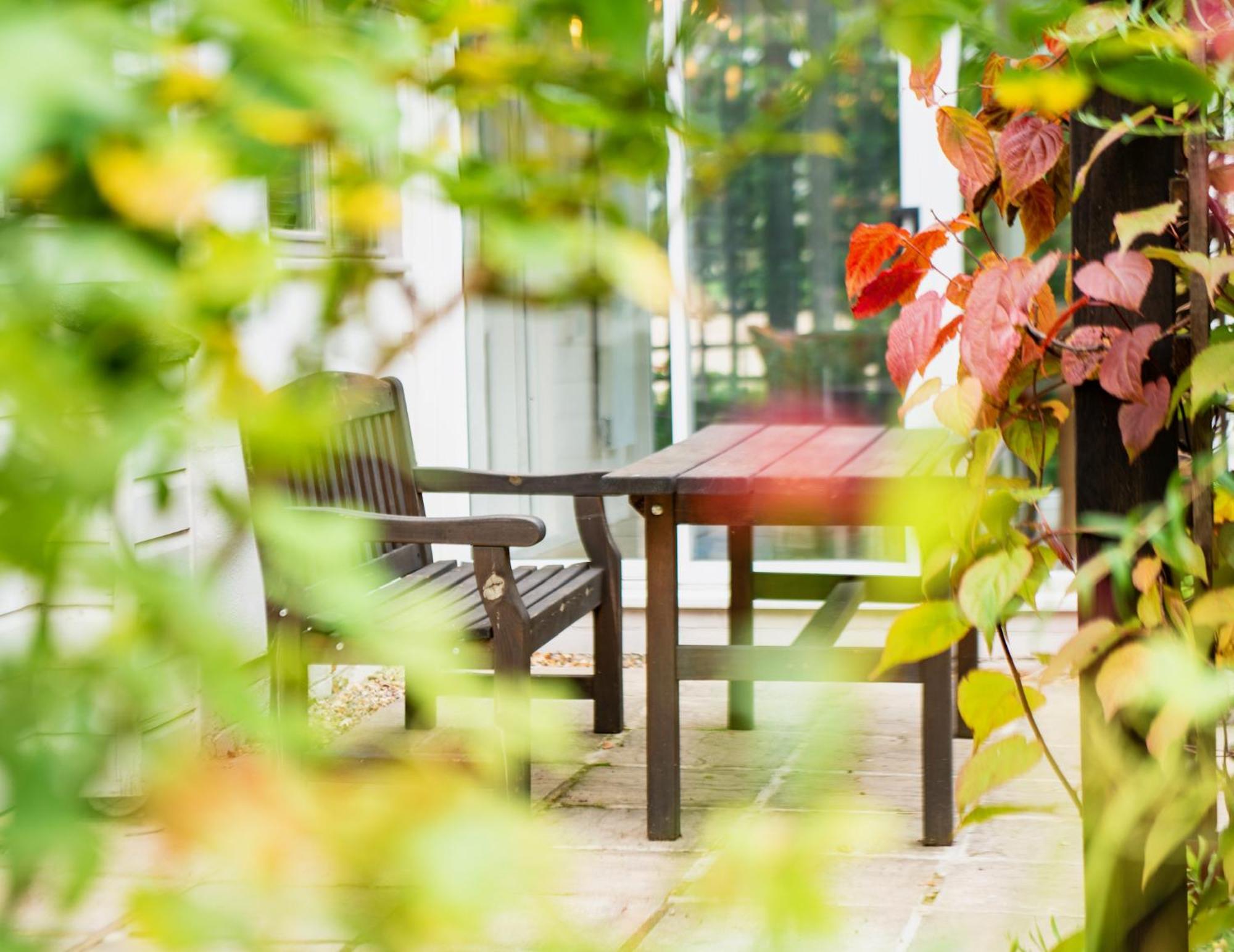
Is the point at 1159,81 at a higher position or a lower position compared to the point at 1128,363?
higher

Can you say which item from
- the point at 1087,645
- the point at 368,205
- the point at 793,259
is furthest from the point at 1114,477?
the point at 793,259

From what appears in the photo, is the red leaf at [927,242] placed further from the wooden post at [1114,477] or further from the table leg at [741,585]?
the table leg at [741,585]

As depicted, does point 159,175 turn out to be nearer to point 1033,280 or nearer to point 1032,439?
point 1033,280

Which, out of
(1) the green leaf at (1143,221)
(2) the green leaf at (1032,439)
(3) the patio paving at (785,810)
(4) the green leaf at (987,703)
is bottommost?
(3) the patio paving at (785,810)

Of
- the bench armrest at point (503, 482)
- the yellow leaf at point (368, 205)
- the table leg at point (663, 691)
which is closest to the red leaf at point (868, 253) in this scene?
the table leg at point (663, 691)

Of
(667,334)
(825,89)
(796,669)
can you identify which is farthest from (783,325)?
(796,669)

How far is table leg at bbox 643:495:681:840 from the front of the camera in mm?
3199

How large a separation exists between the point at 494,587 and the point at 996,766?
5.86ft

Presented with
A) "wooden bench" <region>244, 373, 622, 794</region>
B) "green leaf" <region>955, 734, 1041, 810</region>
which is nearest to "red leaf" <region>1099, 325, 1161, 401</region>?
"green leaf" <region>955, 734, 1041, 810</region>

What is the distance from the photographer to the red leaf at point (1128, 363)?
58.0 inches

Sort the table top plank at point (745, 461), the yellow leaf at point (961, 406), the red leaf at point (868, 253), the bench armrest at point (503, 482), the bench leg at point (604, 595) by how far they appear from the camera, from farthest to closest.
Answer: the bench leg at point (604, 595) < the bench armrest at point (503, 482) < the table top plank at point (745, 461) < the red leaf at point (868, 253) < the yellow leaf at point (961, 406)

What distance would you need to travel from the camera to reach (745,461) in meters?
3.43

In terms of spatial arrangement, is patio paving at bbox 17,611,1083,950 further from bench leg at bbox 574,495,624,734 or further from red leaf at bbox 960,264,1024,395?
red leaf at bbox 960,264,1024,395

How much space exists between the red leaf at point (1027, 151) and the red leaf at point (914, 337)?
148mm
